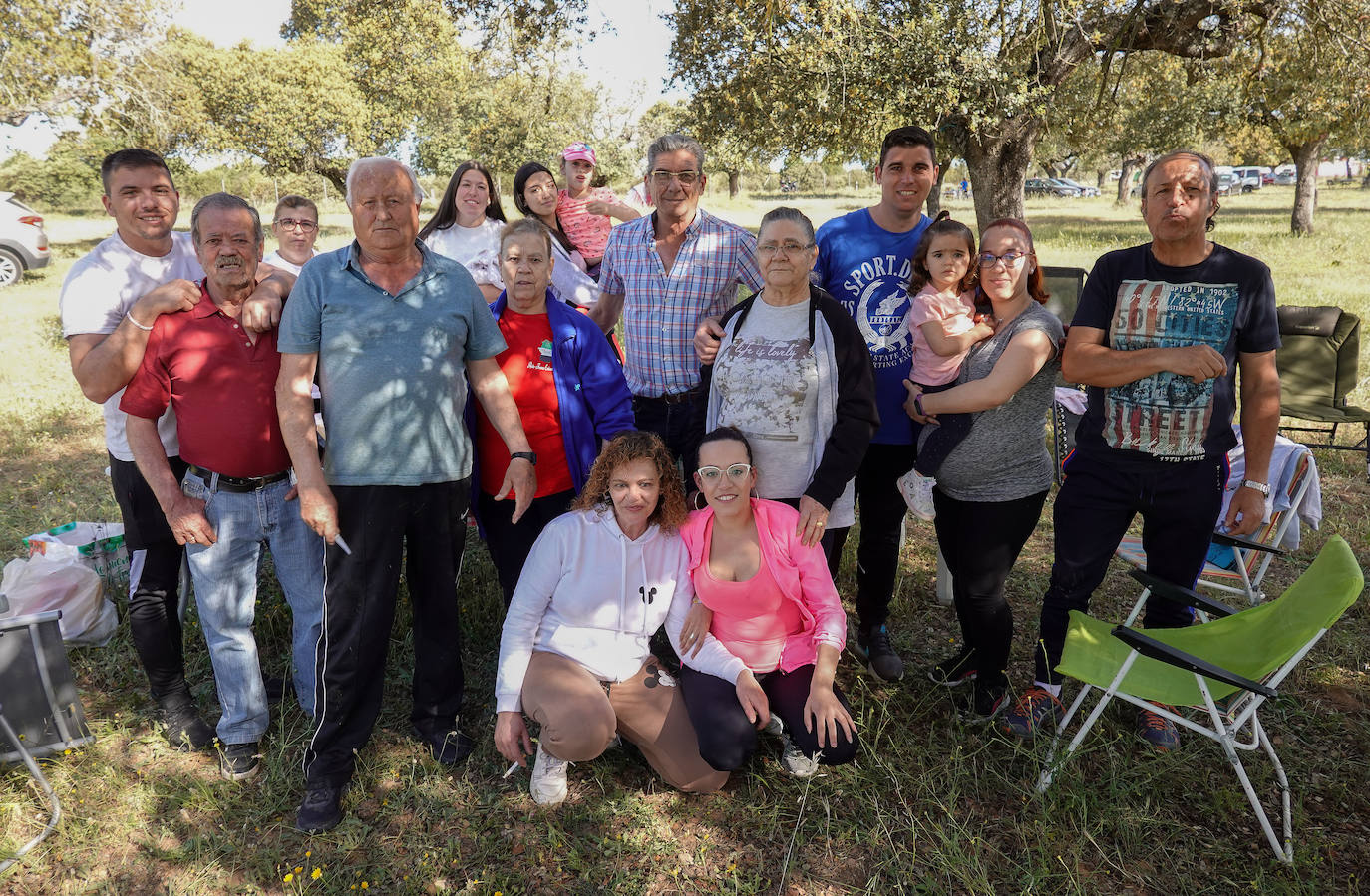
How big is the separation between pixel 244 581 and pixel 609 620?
142 cm

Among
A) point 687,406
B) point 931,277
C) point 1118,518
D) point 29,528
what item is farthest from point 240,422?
point 29,528

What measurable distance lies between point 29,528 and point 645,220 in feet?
15.7

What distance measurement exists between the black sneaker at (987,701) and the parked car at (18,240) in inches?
700

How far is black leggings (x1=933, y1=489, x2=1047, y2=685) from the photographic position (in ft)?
10.4

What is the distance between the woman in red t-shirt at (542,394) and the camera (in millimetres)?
3436

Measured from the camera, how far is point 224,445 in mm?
2973

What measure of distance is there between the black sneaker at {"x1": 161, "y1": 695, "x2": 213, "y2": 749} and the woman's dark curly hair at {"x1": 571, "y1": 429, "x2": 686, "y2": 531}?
1835 mm

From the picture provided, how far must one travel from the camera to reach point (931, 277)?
3.30 m

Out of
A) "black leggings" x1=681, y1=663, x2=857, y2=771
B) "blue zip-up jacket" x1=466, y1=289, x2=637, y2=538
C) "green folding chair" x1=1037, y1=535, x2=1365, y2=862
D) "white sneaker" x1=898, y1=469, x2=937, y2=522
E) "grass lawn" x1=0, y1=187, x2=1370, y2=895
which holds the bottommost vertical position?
"grass lawn" x1=0, y1=187, x2=1370, y2=895

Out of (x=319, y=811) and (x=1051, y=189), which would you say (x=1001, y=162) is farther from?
(x=1051, y=189)

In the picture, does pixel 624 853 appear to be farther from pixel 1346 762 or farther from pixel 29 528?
pixel 29 528

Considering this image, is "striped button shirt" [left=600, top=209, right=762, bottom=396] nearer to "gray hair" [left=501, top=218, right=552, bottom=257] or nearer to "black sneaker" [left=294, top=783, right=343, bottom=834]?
"gray hair" [left=501, top=218, right=552, bottom=257]

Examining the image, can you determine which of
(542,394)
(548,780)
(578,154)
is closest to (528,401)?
(542,394)

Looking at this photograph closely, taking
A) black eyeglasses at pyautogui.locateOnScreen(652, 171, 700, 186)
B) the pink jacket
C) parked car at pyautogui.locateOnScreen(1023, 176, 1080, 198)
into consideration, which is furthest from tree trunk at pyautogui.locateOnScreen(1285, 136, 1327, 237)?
parked car at pyautogui.locateOnScreen(1023, 176, 1080, 198)
